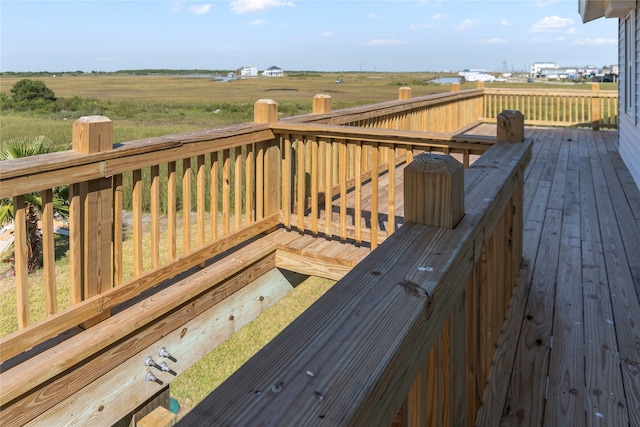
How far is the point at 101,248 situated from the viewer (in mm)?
2258

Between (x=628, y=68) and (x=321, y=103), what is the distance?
467cm

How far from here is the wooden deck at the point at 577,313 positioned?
160 centimetres

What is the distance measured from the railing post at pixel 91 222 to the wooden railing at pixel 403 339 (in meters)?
1.56

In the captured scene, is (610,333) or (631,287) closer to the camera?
(610,333)

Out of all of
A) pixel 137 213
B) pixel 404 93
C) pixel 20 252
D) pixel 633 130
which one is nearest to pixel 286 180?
pixel 137 213

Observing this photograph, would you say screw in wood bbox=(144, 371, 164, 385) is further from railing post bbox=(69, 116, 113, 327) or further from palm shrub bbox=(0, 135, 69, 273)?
palm shrub bbox=(0, 135, 69, 273)

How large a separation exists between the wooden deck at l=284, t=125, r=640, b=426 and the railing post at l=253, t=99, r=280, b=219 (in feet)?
1.67

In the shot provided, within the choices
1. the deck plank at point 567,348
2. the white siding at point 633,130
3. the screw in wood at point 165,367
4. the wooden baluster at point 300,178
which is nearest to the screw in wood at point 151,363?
the screw in wood at point 165,367

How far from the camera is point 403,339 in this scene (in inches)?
27.1

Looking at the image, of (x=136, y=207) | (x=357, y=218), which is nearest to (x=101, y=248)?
(x=136, y=207)

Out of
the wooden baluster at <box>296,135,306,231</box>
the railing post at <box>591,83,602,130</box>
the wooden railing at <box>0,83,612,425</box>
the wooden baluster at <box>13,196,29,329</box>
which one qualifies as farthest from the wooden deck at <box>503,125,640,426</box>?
the railing post at <box>591,83,602,130</box>

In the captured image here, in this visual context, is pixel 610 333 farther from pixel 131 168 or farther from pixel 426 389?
pixel 131 168

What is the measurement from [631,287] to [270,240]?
2169 millimetres

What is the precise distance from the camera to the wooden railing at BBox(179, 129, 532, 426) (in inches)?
21.2
